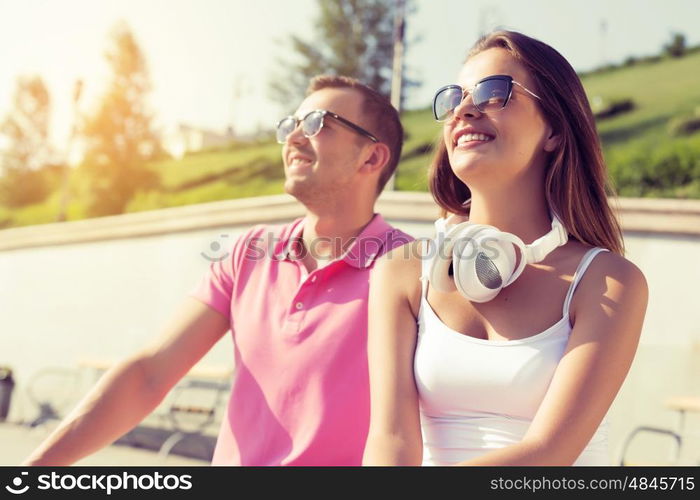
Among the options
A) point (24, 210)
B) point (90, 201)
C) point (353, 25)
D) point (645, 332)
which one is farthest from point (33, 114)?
point (645, 332)

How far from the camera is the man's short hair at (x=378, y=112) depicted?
10.9 ft

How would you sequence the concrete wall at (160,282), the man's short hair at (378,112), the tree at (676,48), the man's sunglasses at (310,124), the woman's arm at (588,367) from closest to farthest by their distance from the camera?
the woman's arm at (588,367), the man's sunglasses at (310,124), the man's short hair at (378,112), the concrete wall at (160,282), the tree at (676,48)

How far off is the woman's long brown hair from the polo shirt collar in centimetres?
80

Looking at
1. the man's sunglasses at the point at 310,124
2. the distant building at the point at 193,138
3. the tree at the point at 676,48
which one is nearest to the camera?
the man's sunglasses at the point at 310,124

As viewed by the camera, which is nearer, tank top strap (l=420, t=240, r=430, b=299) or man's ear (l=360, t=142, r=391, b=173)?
tank top strap (l=420, t=240, r=430, b=299)

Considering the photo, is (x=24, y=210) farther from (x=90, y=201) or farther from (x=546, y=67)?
(x=546, y=67)

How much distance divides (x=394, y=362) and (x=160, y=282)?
9.29m

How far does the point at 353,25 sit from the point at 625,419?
89.4ft

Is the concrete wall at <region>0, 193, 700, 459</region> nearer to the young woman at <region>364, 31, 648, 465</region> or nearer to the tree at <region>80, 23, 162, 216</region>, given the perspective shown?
the young woman at <region>364, 31, 648, 465</region>

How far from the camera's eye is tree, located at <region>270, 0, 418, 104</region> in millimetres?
31719

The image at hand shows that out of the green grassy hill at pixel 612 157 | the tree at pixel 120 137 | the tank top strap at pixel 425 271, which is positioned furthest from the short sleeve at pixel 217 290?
the tree at pixel 120 137

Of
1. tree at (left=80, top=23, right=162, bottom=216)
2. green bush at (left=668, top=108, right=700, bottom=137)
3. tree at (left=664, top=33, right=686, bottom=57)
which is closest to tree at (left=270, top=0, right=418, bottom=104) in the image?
tree at (left=80, top=23, right=162, bottom=216)

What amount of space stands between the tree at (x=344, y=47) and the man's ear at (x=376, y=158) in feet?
93.3

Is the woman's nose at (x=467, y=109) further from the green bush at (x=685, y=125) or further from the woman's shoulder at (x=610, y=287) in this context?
the green bush at (x=685, y=125)
